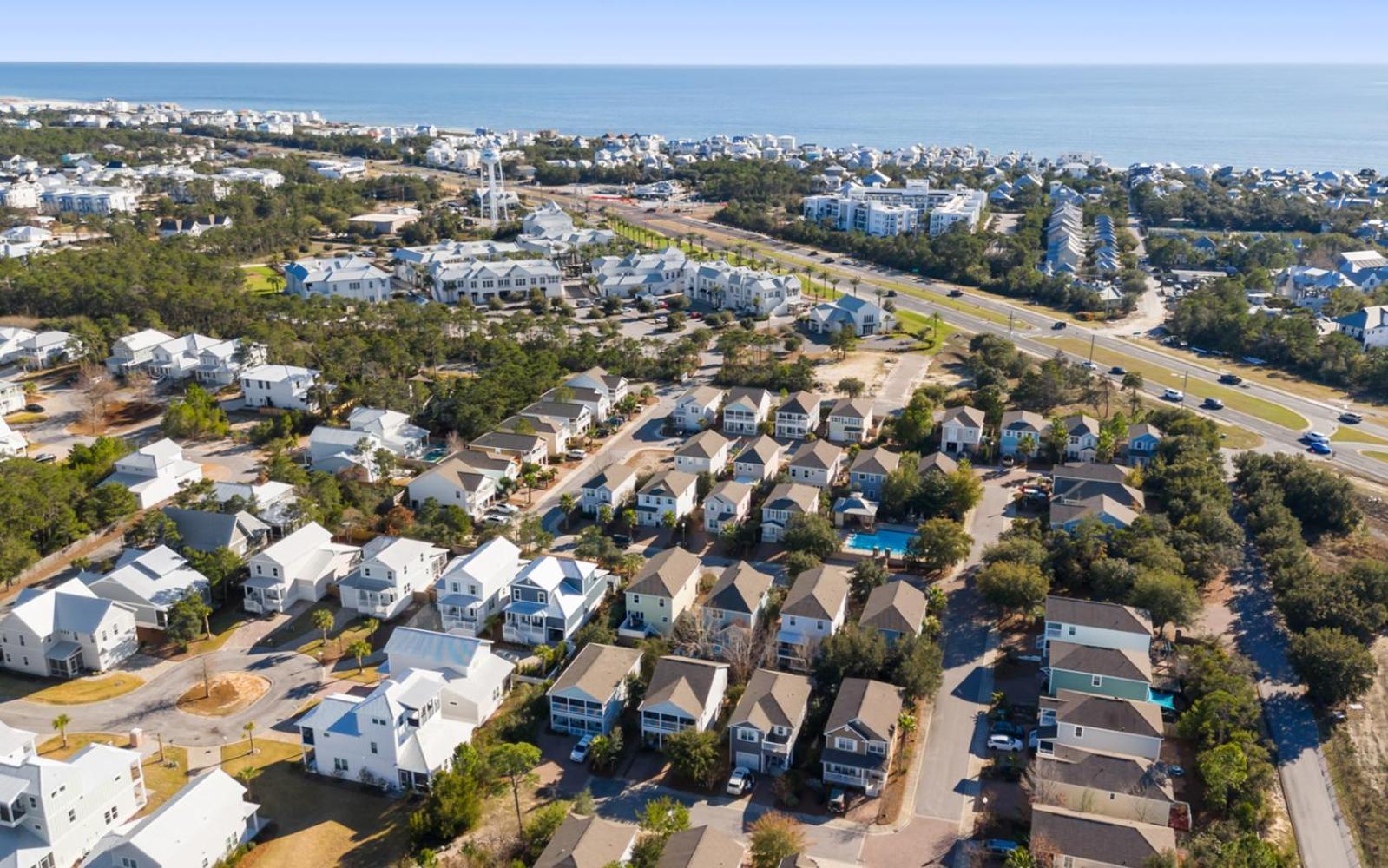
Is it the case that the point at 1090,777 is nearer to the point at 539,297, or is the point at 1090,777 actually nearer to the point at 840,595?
the point at 840,595

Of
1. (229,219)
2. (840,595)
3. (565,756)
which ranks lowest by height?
(565,756)

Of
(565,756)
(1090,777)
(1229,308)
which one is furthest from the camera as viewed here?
(1229,308)

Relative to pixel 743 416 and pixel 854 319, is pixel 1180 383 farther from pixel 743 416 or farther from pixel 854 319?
pixel 743 416

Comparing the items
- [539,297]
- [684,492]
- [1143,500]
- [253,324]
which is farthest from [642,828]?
[539,297]

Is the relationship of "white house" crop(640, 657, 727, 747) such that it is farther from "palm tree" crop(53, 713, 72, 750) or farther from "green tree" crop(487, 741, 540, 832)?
"palm tree" crop(53, 713, 72, 750)

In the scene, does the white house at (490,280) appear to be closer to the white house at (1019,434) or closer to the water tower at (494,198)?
the water tower at (494,198)

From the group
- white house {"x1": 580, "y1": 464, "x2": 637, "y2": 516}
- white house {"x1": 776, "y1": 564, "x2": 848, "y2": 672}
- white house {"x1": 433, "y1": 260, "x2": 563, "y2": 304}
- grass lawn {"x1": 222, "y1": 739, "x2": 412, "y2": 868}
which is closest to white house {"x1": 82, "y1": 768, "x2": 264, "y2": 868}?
grass lawn {"x1": 222, "y1": 739, "x2": 412, "y2": 868}
